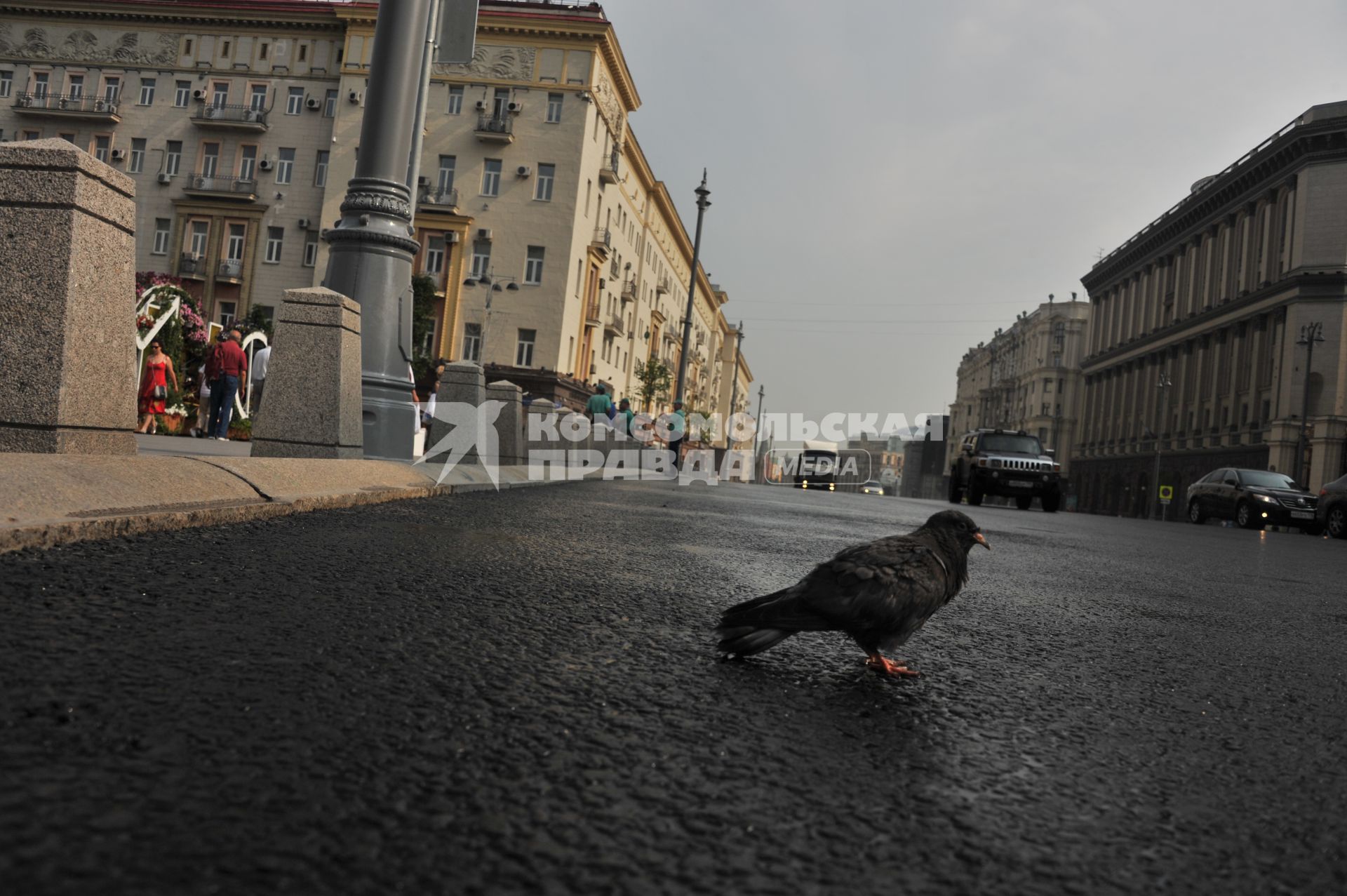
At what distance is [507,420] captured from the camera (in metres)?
16.3

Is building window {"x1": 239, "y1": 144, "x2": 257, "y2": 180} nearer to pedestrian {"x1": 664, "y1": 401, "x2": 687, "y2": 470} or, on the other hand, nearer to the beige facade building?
the beige facade building

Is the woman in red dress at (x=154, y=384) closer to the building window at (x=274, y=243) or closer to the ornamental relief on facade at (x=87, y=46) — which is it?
the building window at (x=274, y=243)

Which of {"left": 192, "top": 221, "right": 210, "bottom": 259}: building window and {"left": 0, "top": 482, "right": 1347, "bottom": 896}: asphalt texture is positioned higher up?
Result: {"left": 192, "top": 221, "right": 210, "bottom": 259}: building window

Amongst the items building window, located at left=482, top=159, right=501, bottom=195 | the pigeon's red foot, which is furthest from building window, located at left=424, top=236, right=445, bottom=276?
the pigeon's red foot

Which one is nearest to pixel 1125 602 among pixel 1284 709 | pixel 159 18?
pixel 1284 709

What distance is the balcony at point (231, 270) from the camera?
53500mm

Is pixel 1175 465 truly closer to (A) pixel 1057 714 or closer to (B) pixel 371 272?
(B) pixel 371 272

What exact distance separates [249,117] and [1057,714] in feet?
190

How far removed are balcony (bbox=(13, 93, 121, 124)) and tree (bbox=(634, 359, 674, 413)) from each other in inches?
1244

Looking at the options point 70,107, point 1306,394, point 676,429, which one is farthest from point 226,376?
point 70,107

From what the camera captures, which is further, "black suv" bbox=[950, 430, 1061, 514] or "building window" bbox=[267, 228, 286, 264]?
"building window" bbox=[267, 228, 286, 264]

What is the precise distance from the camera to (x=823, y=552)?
24.2 feet

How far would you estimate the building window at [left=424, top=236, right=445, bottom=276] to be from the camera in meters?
51.2

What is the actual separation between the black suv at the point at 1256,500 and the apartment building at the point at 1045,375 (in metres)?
70.4
